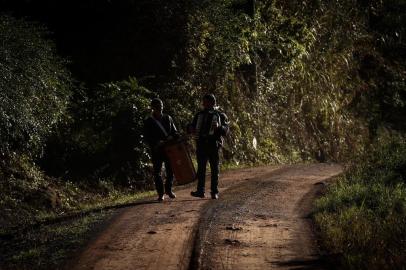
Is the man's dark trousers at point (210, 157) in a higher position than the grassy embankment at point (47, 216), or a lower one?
higher

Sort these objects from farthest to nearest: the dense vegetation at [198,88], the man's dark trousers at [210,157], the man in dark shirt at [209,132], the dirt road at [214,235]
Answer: the dense vegetation at [198,88] < the man's dark trousers at [210,157] < the man in dark shirt at [209,132] < the dirt road at [214,235]

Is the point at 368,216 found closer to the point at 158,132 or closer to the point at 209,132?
the point at 209,132

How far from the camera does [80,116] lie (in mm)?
17125

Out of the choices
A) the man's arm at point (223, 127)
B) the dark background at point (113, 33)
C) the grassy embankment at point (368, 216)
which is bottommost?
the grassy embankment at point (368, 216)

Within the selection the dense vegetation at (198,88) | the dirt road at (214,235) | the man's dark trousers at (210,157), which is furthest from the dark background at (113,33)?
the dirt road at (214,235)

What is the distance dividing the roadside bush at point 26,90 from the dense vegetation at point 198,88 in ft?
0.12

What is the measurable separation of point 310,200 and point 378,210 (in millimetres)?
2026

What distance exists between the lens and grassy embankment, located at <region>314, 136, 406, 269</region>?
7391mm

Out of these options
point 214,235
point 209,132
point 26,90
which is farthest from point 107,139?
point 214,235

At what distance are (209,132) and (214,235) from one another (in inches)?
137

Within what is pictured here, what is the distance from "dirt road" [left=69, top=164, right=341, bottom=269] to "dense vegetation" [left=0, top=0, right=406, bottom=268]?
2.05 feet

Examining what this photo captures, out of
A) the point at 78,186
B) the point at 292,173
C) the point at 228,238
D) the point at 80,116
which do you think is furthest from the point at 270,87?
the point at 228,238

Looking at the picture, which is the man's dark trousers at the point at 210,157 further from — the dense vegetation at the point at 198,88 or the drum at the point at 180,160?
the dense vegetation at the point at 198,88

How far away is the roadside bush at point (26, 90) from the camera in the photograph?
1333 centimetres
